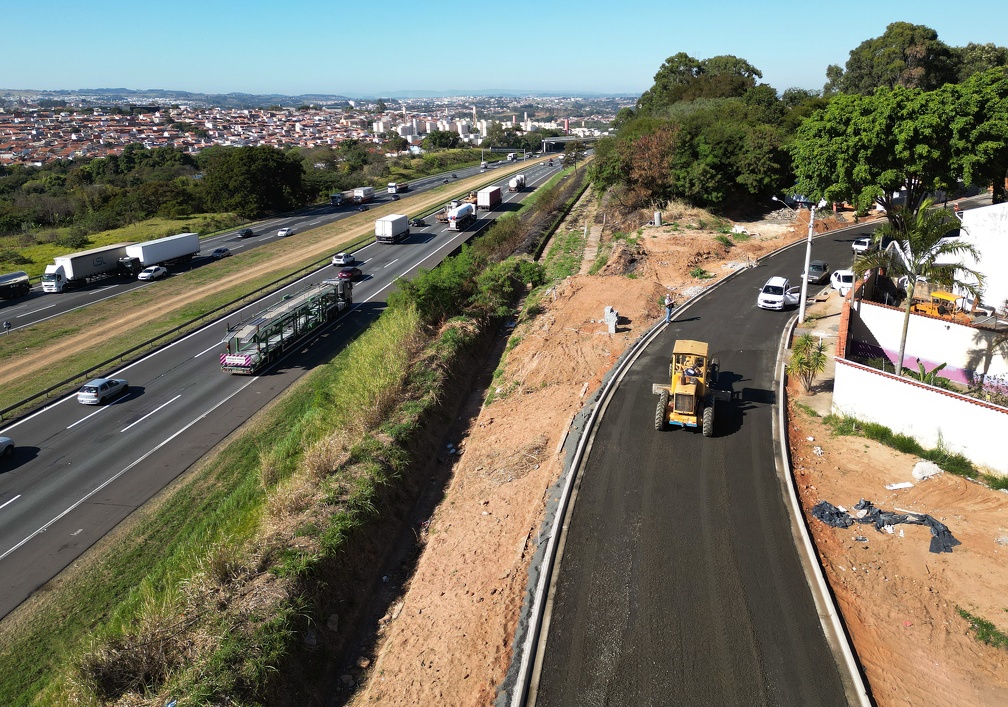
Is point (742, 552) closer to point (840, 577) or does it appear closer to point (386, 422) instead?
point (840, 577)

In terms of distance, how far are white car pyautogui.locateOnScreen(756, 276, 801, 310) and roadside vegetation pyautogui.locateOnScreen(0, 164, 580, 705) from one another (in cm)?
1677

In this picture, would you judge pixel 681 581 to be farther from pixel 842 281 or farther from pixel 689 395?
pixel 842 281

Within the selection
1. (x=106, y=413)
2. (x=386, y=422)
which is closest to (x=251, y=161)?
(x=106, y=413)

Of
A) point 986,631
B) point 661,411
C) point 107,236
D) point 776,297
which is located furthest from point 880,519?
point 107,236

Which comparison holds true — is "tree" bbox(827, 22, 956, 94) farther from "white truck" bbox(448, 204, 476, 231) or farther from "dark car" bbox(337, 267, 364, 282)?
"dark car" bbox(337, 267, 364, 282)

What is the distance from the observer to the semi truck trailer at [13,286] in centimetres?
5143

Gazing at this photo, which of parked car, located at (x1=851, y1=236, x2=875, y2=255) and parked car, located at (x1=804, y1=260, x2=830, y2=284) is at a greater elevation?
parked car, located at (x1=851, y1=236, x2=875, y2=255)

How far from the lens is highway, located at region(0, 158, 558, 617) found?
70.8ft

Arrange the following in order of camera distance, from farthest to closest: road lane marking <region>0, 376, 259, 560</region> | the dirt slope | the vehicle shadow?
1. the vehicle shadow
2. road lane marking <region>0, 376, 259, 560</region>
3. the dirt slope

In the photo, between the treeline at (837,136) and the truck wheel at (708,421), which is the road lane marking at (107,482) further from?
the treeline at (837,136)

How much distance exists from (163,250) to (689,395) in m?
55.0

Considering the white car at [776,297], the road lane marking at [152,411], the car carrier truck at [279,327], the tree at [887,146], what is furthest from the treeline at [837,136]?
the road lane marking at [152,411]

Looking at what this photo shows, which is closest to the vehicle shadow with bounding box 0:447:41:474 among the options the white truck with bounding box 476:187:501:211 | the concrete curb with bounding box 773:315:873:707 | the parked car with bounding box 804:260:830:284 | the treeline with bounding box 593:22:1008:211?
the concrete curb with bounding box 773:315:873:707

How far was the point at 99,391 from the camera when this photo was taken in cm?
3195
